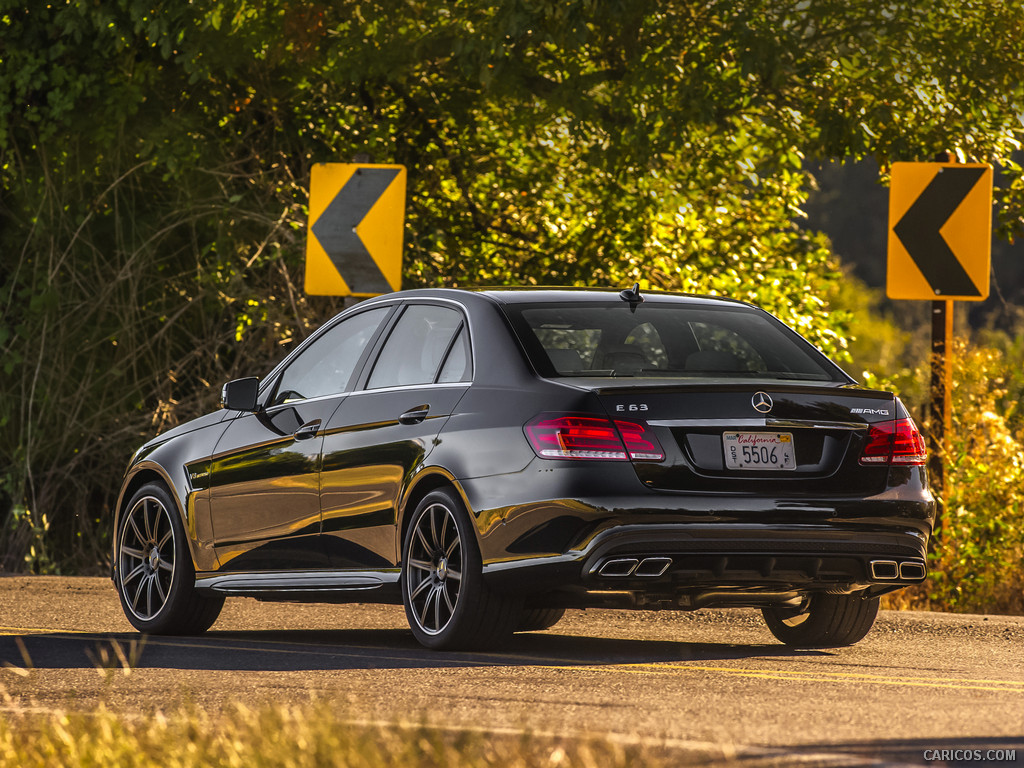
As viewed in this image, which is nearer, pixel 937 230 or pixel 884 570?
pixel 884 570

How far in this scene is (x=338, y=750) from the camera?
180 inches

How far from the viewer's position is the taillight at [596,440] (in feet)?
23.1

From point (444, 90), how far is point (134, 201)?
2.58 m

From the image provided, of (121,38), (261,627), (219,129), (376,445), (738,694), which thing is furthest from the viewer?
(219,129)

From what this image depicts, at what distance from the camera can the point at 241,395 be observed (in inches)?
351

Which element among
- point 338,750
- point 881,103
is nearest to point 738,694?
point 338,750

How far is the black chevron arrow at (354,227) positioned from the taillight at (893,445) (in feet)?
14.3

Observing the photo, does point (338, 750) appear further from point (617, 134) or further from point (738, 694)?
point (617, 134)

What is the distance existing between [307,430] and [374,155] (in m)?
5.83

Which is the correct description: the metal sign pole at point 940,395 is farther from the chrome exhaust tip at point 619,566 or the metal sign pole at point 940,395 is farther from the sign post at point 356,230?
the chrome exhaust tip at point 619,566

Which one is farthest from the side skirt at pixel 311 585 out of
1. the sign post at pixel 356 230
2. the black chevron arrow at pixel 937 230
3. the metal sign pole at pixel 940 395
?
the black chevron arrow at pixel 937 230

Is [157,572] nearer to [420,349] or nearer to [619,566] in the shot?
[420,349]

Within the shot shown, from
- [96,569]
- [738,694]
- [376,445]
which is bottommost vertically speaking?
[96,569]

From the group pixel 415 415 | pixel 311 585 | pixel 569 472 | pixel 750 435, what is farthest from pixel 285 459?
pixel 750 435
